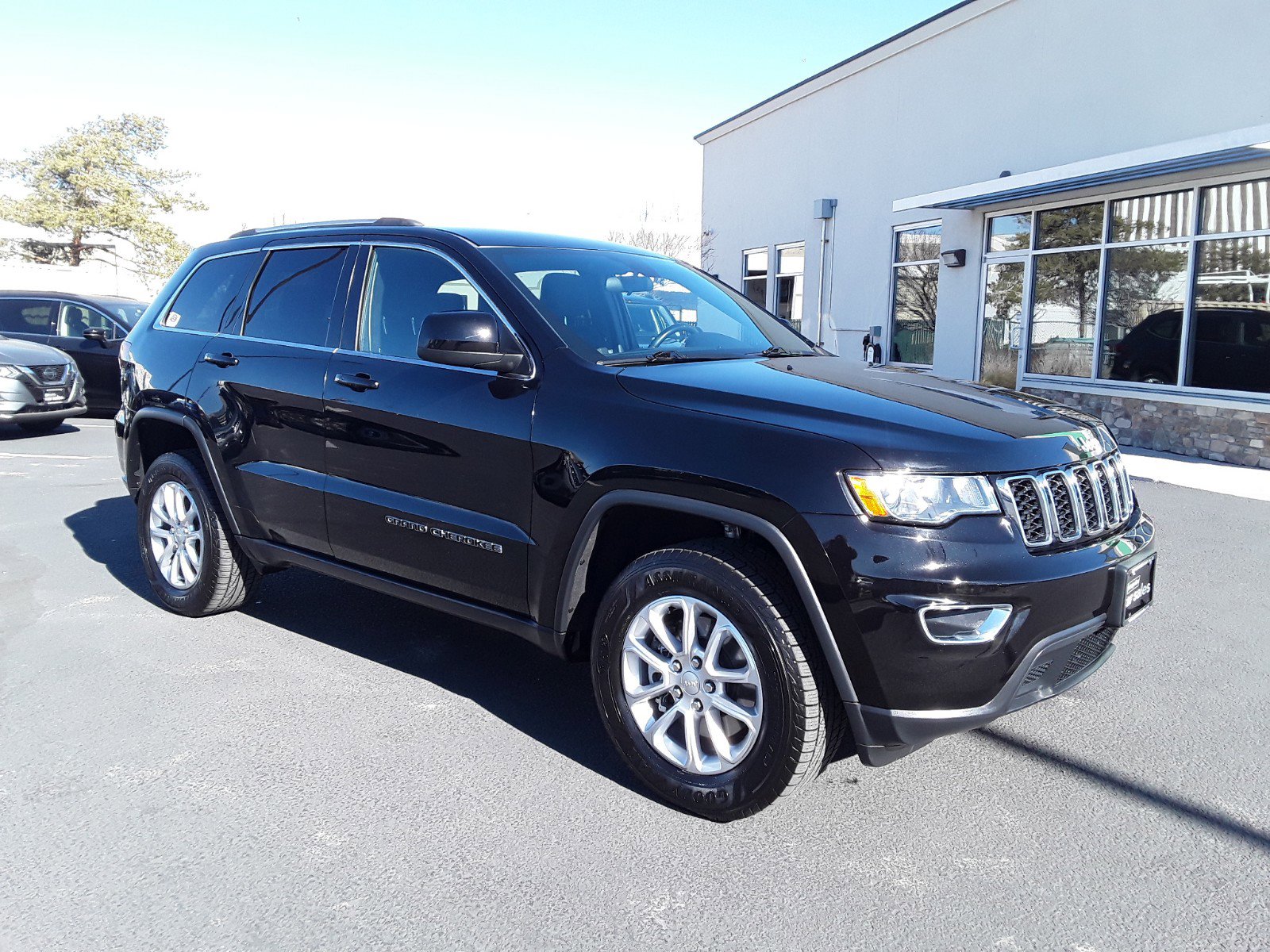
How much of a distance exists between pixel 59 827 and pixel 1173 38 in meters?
12.6

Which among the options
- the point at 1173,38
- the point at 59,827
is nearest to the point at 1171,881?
the point at 59,827

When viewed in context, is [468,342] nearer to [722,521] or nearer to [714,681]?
[722,521]

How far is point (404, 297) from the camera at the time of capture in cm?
405

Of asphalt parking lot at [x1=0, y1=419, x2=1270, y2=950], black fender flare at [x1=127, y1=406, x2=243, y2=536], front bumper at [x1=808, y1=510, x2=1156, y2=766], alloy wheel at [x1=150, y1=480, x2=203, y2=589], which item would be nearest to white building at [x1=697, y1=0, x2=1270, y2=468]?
asphalt parking lot at [x1=0, y1=419, x2=1270, y2=950]

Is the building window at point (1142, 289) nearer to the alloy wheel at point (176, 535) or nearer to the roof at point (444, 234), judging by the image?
the roof at point (444, 234)

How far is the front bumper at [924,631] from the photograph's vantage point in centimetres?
265

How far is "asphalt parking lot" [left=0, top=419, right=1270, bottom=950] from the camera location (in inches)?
100

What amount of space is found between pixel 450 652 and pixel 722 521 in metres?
2.05

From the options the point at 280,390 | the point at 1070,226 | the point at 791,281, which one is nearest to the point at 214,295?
the point at 280,390

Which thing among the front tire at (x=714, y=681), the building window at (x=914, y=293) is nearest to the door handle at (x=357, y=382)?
the front tire at (x=714, y=681)

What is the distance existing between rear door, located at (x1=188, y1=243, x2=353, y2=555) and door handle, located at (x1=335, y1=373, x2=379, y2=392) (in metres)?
0.13

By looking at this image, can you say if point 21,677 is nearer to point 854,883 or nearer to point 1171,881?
point 854,883

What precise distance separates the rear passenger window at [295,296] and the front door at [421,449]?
21 cm

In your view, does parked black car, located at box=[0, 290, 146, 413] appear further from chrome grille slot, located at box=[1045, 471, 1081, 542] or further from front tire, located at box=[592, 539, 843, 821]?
chrome grille slot, located at box=[1045, 471, 1081, 542]
